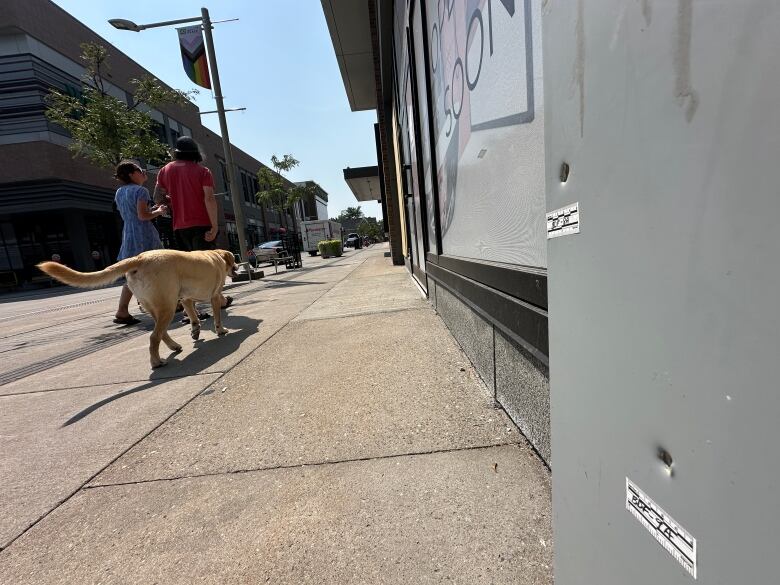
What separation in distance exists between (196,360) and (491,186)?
9.90 ft

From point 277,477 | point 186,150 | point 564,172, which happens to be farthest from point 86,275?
point 564,172

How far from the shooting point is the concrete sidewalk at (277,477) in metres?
1.26

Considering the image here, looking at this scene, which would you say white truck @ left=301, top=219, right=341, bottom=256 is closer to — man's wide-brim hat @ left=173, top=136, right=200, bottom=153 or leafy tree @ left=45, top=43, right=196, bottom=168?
leafy tree @ left=45, top=43, right=196, bottom=168

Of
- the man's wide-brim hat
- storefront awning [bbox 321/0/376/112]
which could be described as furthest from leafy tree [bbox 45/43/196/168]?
the man's wide-brim hat

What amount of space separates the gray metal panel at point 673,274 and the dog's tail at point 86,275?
3270mm

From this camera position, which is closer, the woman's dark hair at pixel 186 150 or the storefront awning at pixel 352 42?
the woman's dark hair at pixel 186 150

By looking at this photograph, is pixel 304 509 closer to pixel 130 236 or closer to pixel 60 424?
pixel 60 424

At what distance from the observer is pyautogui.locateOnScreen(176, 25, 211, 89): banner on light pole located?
10.9 metres

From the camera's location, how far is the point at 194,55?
1094 centimetres

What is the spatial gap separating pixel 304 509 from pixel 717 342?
1.46 metres

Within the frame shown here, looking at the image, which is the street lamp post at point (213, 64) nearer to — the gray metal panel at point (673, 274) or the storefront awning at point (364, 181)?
the storefront awning at point (364, 181)

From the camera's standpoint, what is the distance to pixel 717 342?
481mm

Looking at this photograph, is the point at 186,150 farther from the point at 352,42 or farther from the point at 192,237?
the point at 352,42

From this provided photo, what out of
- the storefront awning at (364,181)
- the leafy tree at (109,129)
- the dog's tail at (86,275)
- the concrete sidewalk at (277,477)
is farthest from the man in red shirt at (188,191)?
the leafy tree at (109,129)
